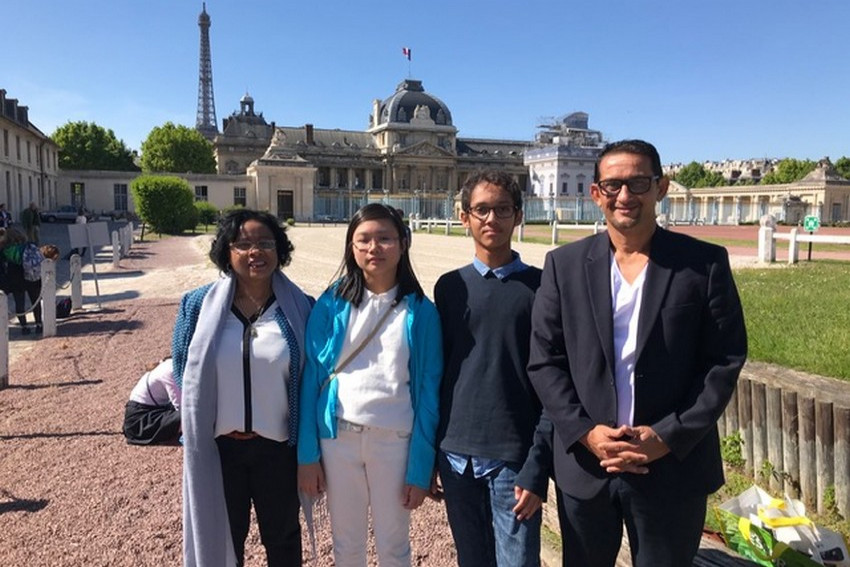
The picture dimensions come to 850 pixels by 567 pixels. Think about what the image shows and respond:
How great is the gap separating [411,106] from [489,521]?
294 ft

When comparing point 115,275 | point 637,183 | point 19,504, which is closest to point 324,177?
point 115,275

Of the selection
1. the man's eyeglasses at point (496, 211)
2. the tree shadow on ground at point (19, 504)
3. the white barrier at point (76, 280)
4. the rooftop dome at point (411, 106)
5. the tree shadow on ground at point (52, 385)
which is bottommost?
the tree shadow on ground at point (19, 504)

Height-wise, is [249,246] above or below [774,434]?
above

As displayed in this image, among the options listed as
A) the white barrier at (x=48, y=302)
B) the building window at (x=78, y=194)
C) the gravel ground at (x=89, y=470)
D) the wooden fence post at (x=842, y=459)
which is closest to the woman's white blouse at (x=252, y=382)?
the gravel ground at (x=89, y=470)

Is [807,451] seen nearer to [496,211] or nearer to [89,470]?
[496,211]

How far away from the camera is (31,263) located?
977cm

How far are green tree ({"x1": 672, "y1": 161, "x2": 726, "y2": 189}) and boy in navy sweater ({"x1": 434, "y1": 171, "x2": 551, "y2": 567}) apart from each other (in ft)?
332

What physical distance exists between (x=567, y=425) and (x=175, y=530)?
2.70 metres

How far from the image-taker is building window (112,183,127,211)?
55781 millimetres

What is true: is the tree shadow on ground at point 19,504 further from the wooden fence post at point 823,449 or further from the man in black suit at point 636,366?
the wooden fence post at point 823,449

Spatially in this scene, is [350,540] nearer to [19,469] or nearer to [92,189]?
[19,469]

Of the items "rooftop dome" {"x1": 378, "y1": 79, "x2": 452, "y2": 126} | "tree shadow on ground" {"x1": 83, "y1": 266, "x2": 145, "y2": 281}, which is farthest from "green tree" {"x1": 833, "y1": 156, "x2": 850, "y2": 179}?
"tree shadow on ground" {"x1": 83, "y1": 266, "x2": 145, "y2": 281}

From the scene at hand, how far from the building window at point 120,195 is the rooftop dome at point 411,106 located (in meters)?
40.3

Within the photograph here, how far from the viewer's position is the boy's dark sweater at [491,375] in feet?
7.67
